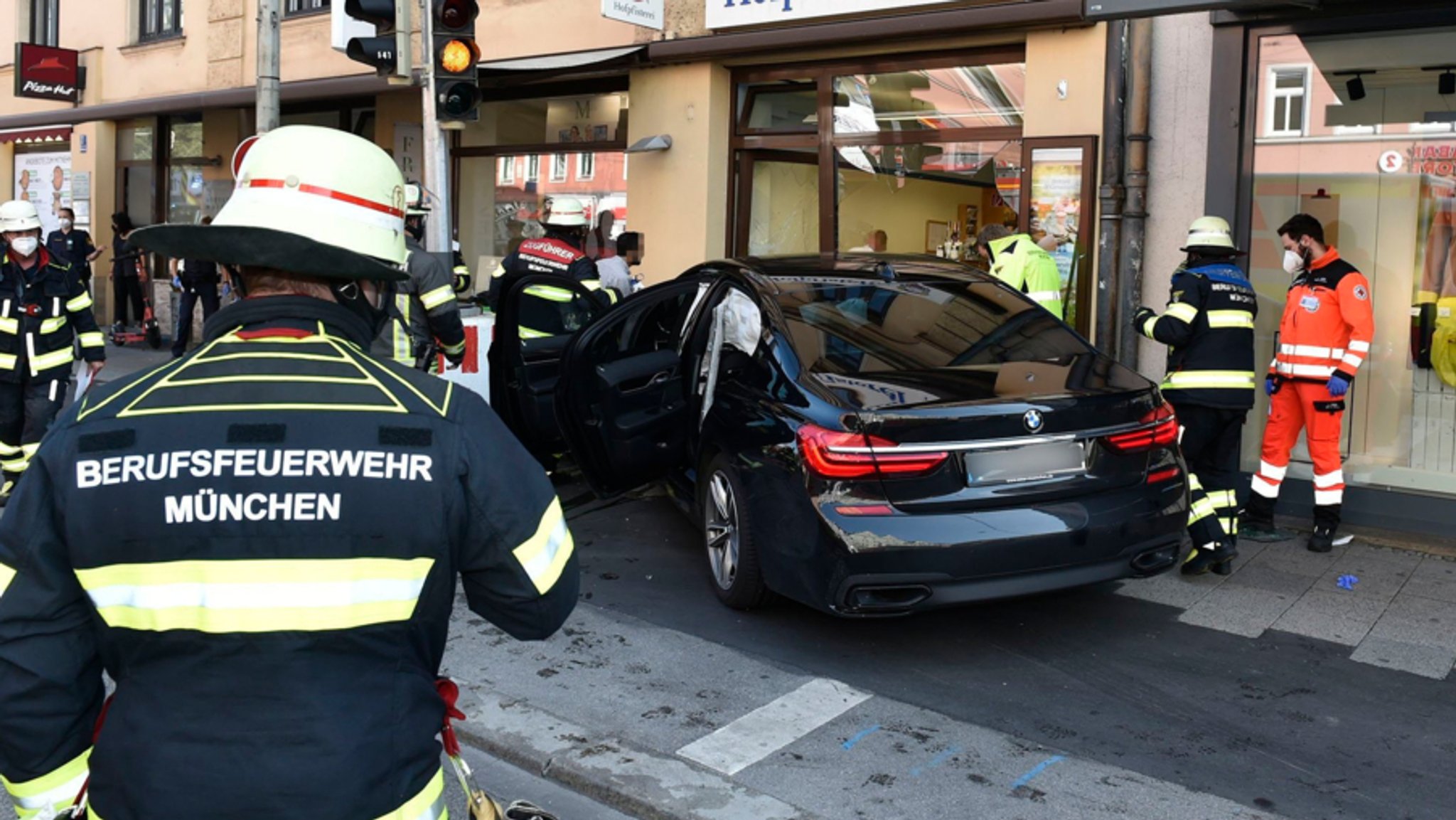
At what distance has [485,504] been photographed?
74.2 inches

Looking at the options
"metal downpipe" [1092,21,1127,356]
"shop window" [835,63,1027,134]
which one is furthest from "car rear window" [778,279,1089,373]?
"shop window" [835,63,1027,134]

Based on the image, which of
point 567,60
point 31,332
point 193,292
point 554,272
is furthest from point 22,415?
point 193,292

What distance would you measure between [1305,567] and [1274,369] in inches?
46.9

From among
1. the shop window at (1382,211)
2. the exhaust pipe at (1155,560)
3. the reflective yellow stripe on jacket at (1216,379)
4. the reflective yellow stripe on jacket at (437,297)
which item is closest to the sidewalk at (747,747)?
the exhaust pipe at (1155,560)

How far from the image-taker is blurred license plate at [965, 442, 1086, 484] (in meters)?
5.02

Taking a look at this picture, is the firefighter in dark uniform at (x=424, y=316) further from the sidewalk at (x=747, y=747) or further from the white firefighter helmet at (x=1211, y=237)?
the white firefighter helmet at (x=1211, y=237)

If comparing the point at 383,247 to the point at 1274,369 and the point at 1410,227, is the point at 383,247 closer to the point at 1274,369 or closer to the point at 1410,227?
the point at 1274,369

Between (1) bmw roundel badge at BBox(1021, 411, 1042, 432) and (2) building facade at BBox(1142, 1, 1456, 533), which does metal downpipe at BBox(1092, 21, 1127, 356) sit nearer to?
(2) building facade at BBox(1142, 1, 1456, 533)

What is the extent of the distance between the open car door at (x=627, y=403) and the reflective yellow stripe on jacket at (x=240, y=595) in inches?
189

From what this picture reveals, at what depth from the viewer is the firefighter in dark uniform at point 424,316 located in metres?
7.23

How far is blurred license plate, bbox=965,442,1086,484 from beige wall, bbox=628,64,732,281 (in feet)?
21.8

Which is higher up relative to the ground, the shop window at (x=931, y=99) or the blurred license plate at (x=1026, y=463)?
the shop window at (x=931, y=99)

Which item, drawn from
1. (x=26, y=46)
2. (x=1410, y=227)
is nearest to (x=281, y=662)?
(x=1410, y=227)

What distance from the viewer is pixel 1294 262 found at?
7500mm
